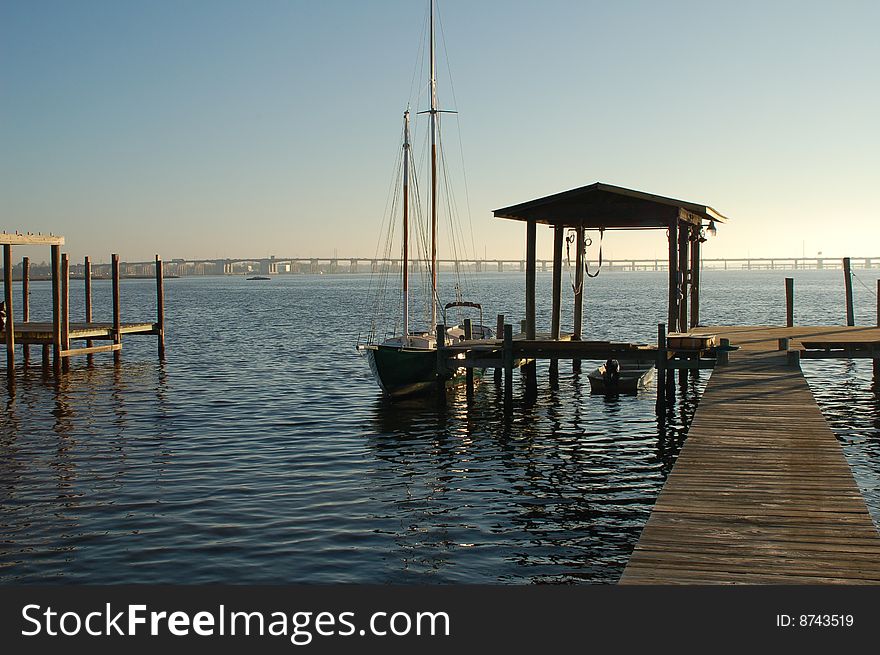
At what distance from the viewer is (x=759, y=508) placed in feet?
34.1

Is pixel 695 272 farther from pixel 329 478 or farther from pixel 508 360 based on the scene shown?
pixel 329 478

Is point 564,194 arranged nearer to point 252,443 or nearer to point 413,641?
point 252,443

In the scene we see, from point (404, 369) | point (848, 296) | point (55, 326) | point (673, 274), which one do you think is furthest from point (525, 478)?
point (848, 296)

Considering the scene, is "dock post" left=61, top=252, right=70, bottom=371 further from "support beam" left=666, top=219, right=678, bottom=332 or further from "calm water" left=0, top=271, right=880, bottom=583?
"support beam" left=666, top=219, right=678, bottom=332

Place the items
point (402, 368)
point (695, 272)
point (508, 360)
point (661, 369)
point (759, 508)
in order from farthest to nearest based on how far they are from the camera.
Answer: point (695, 272), point (402, 368), point (508, 360), point (661, 369), point (759, 508)

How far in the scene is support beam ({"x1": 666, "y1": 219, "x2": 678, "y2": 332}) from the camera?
24.9 m

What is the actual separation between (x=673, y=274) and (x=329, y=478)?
39.0 feet

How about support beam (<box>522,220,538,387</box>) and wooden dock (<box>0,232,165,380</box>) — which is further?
wooden dock (<box>0,232,165,380</box>)

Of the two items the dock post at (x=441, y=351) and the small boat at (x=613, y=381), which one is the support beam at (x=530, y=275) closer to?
the dock post at (x=441, y=351)

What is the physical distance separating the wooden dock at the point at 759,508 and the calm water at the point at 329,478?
77.1 inches

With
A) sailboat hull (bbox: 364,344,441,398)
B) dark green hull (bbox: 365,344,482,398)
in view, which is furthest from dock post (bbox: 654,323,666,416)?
sailboat hull (bbox: 364,344,441,398)

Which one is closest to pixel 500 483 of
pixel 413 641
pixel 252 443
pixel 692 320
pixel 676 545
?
pixel 252 443

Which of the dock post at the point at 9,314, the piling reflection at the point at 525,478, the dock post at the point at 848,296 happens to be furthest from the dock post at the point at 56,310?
the dock post at the point at 848,296

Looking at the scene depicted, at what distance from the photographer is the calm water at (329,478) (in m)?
13.0
